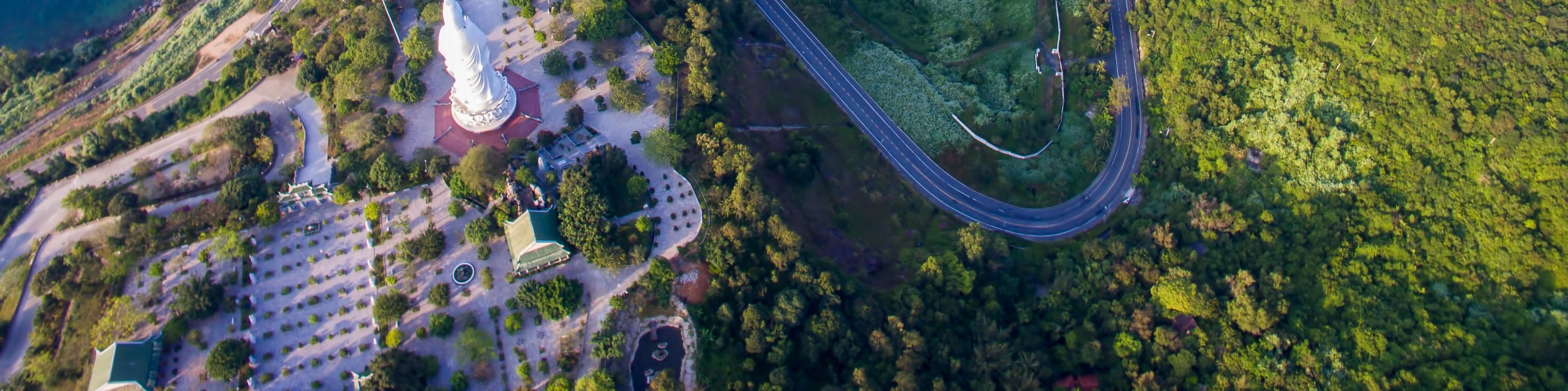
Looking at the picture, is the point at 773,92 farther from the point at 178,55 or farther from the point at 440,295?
the point at 178,55

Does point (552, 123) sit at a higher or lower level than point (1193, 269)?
higher

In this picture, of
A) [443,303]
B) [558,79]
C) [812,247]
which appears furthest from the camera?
[558,79]

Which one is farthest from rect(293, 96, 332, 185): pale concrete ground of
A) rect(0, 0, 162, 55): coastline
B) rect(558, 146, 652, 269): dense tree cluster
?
rect(0, 0, 162, 55): coastline

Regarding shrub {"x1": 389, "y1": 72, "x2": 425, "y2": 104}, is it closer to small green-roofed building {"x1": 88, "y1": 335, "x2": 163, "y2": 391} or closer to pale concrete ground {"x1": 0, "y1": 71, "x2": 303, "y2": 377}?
pale concrete ground {"x1": 0, "y1": 71, "x2": 303, "y2": 377}

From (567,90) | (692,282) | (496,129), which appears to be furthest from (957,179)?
(496,129)

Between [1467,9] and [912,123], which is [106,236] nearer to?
[912,123]

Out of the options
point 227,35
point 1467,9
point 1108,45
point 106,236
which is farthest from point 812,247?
point 1467,9

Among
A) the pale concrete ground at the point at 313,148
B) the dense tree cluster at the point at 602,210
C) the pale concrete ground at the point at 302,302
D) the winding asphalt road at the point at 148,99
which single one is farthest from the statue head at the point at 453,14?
the winding asphalt road at the point at 148,99
